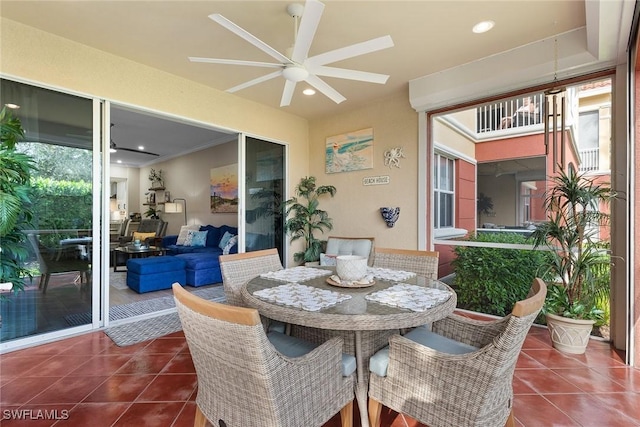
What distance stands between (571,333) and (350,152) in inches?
125

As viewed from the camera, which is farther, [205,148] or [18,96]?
[205,148]

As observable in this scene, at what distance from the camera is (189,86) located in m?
3.57

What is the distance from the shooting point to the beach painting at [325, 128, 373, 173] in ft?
14.0

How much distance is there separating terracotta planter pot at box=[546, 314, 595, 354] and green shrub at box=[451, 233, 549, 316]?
66 centimetres

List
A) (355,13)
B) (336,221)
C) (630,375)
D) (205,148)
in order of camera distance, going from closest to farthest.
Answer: (630,375)
(355,13)
(336,221)
(205,148)

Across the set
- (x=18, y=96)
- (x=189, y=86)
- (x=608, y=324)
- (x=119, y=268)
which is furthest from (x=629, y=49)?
(x=119, y=268)

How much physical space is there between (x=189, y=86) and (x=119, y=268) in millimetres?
4490

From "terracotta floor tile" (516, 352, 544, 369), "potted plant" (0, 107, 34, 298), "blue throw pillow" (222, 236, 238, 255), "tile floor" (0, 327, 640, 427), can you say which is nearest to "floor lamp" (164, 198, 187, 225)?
"blue throw pillow" (222, 236, 238, 255)

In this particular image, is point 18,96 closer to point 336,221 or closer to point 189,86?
point 189,86

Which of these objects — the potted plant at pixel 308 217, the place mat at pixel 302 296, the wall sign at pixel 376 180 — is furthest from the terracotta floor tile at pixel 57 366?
the wall sign at pixel 376 180

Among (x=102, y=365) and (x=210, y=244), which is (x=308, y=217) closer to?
(x=210, y=244)

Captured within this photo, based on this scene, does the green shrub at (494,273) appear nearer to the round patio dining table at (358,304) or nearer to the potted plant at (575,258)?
the potted plant at (575,258)

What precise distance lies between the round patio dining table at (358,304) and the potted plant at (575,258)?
5.19 ft

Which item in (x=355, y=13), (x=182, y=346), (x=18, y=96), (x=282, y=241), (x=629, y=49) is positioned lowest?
(x=182, y=346)
